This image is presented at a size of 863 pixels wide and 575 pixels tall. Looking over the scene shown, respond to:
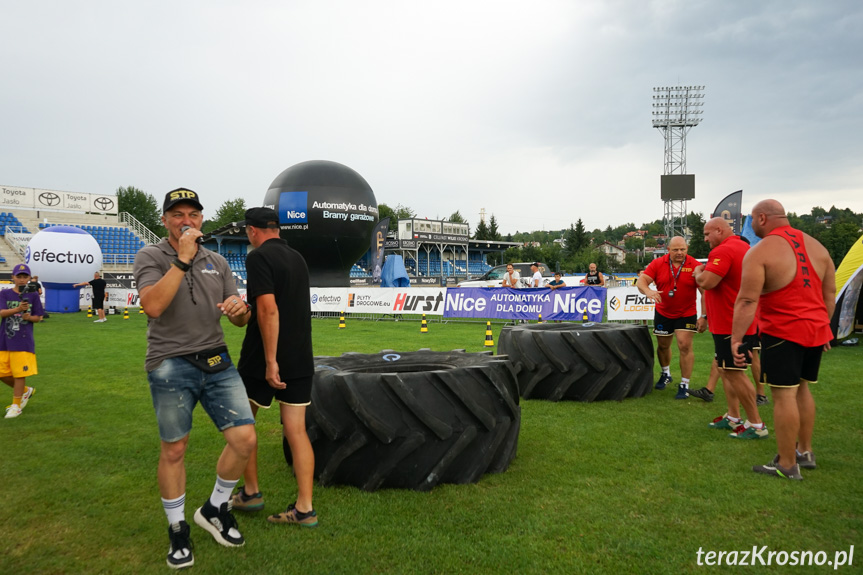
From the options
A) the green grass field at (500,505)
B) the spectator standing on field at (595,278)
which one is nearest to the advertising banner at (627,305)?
the spectator standing on field at (595,278)

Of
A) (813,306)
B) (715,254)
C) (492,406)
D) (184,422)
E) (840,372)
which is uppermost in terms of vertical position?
(715,254)

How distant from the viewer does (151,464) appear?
4605 millimetres

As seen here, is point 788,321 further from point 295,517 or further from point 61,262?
point 61,262

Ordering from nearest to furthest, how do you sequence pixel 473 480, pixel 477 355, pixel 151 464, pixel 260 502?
pixel 260 502, pixel 473 480, pixel 151 464, pixel 477 355

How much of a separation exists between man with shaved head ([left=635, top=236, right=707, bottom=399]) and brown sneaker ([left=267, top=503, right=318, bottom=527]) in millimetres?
5116

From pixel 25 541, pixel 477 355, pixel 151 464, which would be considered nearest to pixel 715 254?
pixel 477 355

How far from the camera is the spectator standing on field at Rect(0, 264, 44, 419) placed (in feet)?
20.9

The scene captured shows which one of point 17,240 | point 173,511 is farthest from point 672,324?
point 17,240

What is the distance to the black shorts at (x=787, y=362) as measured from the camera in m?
4.11

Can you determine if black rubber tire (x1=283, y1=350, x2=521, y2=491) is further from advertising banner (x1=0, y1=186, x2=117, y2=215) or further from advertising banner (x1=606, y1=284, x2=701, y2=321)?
advertising banner (x1=0, y1=186, x2=117, y2=215)

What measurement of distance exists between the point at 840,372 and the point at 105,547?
9.62m

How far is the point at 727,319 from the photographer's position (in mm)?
5605

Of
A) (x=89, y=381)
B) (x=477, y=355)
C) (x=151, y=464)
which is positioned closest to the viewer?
(x=151, y=464)

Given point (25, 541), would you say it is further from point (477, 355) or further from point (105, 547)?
point (477, 355)
